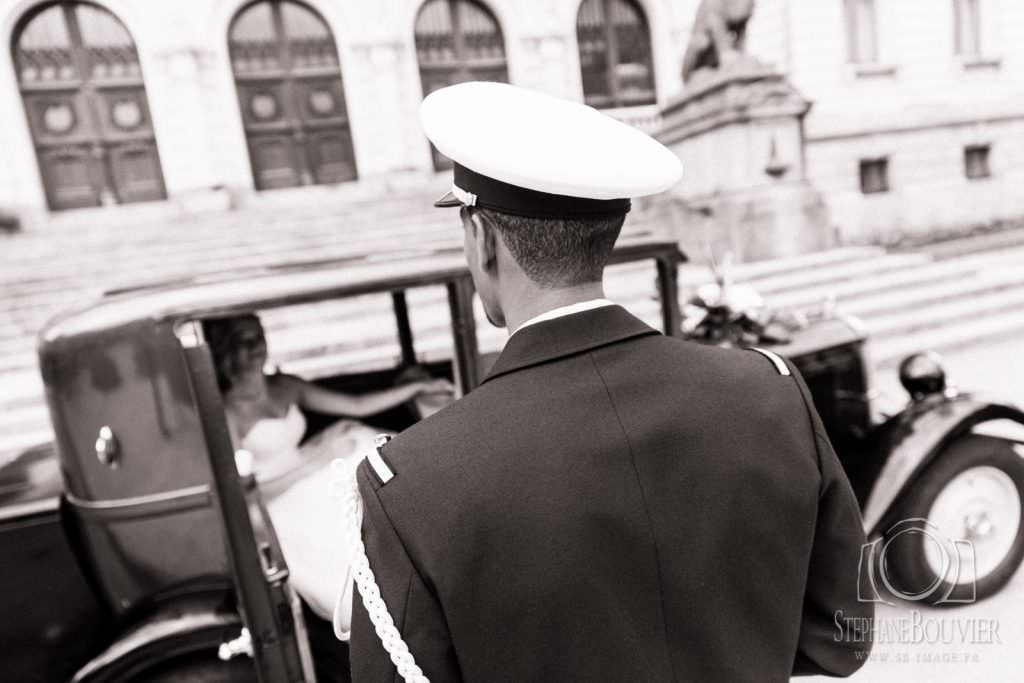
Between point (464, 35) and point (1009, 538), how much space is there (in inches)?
589

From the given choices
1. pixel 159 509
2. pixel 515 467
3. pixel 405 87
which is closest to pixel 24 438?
pixel 159 509

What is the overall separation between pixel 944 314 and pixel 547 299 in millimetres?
8721

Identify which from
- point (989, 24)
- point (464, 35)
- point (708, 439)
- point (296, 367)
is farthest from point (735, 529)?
point (989, 24)

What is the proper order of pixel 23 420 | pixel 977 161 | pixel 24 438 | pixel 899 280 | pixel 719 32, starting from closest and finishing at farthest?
pixel 24 438
pixel 23 420
pixel 899 280
pixel 719 32
pixel 977 161

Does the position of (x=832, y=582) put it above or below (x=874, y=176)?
below

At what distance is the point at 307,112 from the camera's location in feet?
47.1

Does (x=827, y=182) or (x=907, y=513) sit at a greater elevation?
(x=827, y=182)

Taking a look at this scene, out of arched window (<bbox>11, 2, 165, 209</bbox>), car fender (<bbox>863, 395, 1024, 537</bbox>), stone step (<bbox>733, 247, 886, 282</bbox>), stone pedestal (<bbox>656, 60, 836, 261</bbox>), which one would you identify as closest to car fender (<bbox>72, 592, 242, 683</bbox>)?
car fender (<bbox>863, 395, 1024, 537</bbox>)

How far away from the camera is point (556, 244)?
100 cm

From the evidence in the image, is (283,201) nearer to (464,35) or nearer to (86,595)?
(464,35)

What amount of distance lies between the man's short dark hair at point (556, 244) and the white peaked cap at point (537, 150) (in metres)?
0.02

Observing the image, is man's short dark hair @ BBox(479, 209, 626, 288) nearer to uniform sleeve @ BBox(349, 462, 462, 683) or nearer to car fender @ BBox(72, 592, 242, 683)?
uniform sleeve @ BBox(349, 462, 462, 683)

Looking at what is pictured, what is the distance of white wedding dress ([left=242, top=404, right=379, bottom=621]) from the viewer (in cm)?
242

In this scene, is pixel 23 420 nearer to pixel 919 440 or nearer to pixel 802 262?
pixel 919 440
